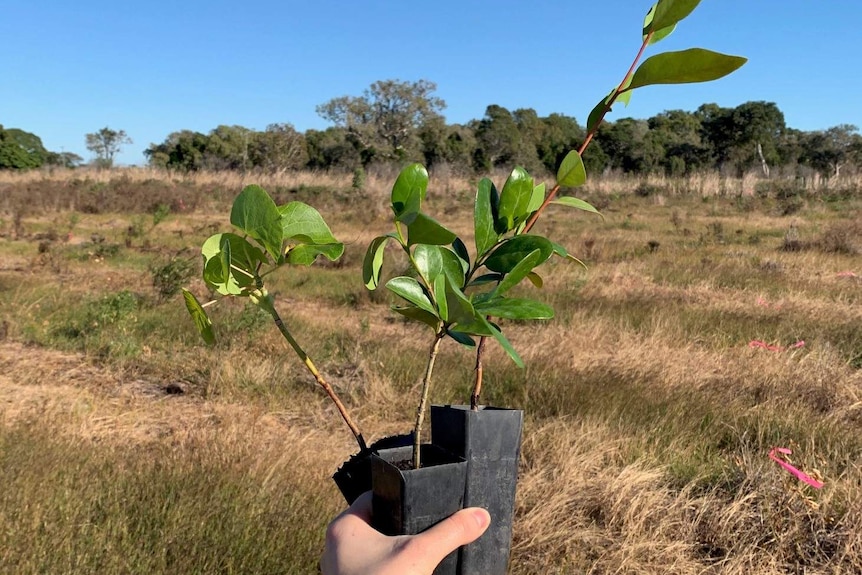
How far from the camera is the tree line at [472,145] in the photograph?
95.7 ft

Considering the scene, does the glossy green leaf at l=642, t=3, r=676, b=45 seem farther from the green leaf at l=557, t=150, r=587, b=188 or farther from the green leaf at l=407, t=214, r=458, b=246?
the green leaf at l=407, t=214, r=458, b=246

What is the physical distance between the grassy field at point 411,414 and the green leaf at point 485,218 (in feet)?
5.10

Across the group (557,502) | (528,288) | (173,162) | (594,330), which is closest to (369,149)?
(173,162)

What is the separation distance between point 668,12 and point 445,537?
1.73 ft

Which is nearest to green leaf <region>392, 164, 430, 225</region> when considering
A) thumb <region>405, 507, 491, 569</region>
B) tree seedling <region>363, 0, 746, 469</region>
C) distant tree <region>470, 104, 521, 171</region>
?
tree seedling <region>363, 0, 746, 469</region>

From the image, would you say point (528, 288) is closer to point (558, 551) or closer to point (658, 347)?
point (658, 347)

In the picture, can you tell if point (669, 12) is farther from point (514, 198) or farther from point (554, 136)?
point (554, 136)

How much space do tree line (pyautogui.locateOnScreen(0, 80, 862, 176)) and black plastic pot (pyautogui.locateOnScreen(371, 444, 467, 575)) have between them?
27229 millimetres

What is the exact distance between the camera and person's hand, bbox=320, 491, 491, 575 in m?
0.62

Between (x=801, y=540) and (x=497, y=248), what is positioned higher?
(x=497, y=248)

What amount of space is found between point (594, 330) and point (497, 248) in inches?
174

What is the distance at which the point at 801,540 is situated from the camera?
2266 mm

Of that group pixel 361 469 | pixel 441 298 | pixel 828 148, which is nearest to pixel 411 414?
pixel 361 469

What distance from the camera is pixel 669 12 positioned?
0.55 metres
